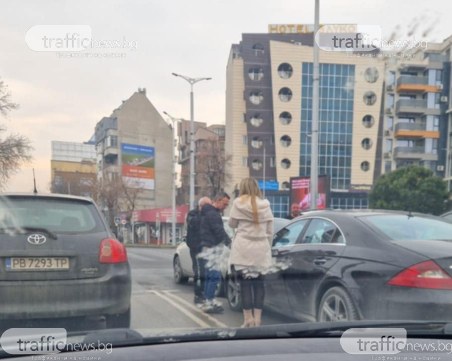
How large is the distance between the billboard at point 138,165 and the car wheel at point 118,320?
3.81 m

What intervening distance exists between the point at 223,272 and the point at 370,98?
44.3 feet

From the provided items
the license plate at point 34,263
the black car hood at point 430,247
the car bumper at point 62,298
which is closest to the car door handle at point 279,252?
the black car hood at point 430,247

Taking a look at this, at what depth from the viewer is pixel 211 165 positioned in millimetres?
11062

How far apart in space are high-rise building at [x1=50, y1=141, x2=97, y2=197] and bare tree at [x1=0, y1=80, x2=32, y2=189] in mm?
373

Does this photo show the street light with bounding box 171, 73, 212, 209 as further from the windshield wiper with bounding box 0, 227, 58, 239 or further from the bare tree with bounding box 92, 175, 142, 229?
the windshield wiper with bounding box 0, 227, 58, 239

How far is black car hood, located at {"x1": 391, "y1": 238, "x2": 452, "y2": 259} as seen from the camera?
12.1ft

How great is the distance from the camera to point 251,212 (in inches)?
198

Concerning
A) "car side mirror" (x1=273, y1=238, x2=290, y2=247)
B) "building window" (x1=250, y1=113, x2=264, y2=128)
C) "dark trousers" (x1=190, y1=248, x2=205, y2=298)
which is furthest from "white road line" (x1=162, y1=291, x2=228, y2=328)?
"building window" (x1=250, y1=113, x2=264, y2=128)

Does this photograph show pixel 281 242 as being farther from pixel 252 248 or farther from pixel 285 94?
pixel 285 94

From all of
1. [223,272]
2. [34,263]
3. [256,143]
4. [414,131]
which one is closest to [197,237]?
[223,272]

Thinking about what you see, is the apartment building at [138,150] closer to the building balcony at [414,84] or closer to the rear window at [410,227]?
the rear window at [410,227]

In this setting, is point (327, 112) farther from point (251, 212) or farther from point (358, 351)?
point (358, 351)

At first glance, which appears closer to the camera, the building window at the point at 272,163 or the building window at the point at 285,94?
the building window at the point at 285,94

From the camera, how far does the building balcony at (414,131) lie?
110 feet
